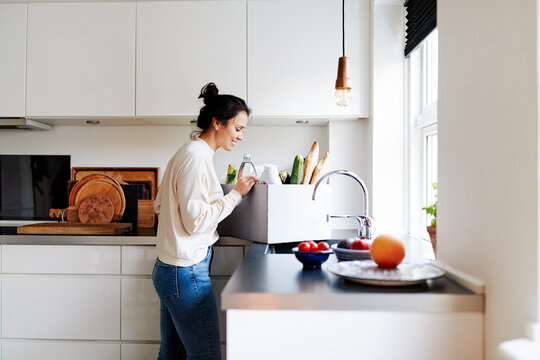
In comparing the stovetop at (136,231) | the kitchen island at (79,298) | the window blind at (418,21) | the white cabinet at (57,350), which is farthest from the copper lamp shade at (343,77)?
the white cabinet at (57,350)

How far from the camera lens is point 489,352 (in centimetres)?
108

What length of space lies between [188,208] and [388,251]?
0.71 meters

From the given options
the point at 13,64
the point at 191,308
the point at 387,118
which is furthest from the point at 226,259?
the point at 13,64

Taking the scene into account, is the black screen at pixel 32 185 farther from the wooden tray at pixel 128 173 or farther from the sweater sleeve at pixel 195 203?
the sweater sleeve at pixel 195 203

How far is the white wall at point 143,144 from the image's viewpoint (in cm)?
304

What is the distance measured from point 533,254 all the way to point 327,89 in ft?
6.33

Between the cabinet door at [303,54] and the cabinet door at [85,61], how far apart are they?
2.38 feet

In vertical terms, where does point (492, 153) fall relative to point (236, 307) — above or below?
above

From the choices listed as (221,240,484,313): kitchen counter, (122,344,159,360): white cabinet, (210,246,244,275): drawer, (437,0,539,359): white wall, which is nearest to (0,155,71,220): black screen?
(122,344,159,360): white cabinet

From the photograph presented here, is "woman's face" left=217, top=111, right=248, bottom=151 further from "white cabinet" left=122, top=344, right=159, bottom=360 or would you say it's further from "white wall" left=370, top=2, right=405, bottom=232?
"white cabinet" left=122, top=344, right=159, bottom=360

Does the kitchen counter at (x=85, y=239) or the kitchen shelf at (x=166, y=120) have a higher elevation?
the kitchen shelf at (x=166, y=120)

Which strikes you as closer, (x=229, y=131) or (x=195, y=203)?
(x=195, y=203)

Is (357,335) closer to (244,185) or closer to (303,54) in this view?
(244,185)

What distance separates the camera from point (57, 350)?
2457mm
